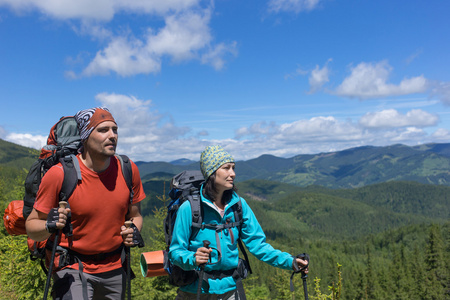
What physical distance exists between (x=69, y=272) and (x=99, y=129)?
1718mm

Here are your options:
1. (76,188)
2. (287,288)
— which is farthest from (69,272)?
(287,288)

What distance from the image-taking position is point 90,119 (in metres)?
3.80

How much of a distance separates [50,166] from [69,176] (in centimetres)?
44

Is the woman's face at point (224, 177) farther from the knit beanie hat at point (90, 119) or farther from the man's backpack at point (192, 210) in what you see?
the knit beanie hat at point (90, 119)

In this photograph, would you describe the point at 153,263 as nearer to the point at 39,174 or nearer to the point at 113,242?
the point at 113,242

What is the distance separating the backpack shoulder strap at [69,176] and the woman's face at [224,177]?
66.4 inches

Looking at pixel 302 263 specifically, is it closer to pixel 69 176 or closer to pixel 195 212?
pixel 195 212

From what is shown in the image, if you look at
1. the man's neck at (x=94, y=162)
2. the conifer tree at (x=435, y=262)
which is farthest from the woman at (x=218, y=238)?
the conifer tree at (x=435, y=262)

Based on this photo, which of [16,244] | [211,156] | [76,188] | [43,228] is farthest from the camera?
[16,244]

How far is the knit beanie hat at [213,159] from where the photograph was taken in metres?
4.20

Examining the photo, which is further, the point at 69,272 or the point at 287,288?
the point at 287,288

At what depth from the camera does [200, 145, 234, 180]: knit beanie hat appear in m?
4.20

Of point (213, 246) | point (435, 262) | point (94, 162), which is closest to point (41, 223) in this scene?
point (94, 162)

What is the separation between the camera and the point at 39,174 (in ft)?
12.6
